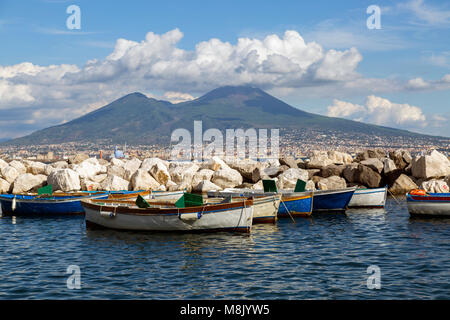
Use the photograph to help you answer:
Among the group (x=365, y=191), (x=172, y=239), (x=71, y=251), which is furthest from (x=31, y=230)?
(x=365, y=191)

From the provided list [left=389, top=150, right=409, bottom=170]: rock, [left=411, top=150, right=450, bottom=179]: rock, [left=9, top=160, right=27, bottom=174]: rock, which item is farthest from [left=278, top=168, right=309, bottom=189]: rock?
[left=9, top=160, right=27, bottom=174]: rock

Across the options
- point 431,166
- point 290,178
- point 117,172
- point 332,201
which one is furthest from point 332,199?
point 117,172

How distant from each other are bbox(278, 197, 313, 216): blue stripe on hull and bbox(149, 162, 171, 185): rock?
60.6 ft

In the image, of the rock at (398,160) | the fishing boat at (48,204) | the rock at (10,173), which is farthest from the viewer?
the rock at (10,173)

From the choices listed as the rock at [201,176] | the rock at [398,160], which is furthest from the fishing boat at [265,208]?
the rock at [398,160]

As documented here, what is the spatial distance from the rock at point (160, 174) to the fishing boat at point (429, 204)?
2394 centimetres

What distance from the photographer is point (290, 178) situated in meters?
40.1

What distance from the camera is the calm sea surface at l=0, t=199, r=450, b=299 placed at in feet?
46.8

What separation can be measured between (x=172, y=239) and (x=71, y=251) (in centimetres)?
449

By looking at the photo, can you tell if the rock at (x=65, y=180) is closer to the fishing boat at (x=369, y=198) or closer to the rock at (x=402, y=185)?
the fishing boat at (x=369, y=198)

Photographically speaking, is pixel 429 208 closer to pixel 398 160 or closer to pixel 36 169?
Result: pixel 398 160

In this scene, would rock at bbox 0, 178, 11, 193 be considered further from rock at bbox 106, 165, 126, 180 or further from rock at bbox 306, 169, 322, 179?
rock at bbox 306, 169, 322, 179

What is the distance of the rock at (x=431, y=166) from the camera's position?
4250 cm

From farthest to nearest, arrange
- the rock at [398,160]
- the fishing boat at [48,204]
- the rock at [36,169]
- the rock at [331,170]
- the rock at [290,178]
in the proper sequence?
1. the rock at [36,169]
2. the rock at [398,160]
3. the rock at [331,170]
4. the rock at [290,178]
5. the fishing boat at [48,204]
